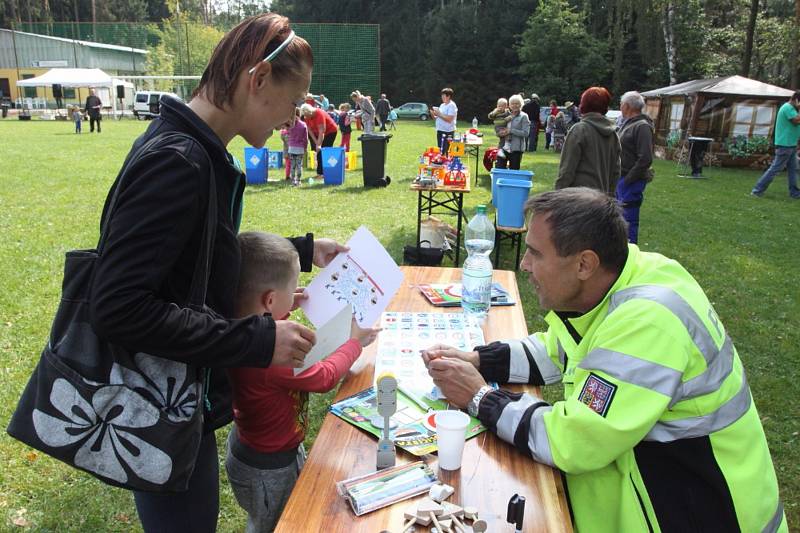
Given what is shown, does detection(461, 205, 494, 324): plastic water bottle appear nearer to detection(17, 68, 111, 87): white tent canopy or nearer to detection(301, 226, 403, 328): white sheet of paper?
detection(301, 226, 403, 328): white sheet of paper

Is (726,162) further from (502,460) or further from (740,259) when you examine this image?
(502,460)

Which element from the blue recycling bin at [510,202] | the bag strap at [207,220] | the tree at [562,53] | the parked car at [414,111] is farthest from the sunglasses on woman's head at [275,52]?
the parked car at [414,111]

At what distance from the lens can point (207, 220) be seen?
1.17m

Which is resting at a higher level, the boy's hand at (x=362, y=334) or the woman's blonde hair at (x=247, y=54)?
the woman's blonde hair at (x=247, y=54)

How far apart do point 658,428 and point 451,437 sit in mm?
505

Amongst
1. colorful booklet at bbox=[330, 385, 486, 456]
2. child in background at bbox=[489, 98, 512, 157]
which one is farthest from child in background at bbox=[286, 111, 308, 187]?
colorful booklet at bbox=[330, 385, 486, 456]

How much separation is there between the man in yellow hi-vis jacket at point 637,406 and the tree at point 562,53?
3576cm

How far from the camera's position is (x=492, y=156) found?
11.8 m

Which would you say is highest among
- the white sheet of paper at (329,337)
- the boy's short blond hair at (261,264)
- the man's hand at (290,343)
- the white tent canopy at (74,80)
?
the white tent canopy at (74,80)

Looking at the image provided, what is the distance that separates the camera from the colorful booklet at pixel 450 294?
2568 mm

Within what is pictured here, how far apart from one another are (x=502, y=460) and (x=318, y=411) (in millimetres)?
2138

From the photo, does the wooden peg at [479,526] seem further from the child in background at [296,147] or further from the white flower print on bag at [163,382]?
the child in background at [296,147]

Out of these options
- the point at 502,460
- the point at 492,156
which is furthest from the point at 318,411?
the point at 492,156

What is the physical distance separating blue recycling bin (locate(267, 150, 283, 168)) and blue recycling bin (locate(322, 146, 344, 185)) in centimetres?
229
